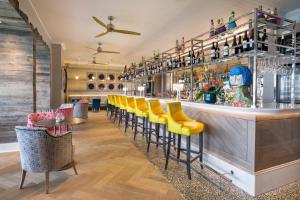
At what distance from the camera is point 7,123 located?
3967mm

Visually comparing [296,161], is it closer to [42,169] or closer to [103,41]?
[42,169]

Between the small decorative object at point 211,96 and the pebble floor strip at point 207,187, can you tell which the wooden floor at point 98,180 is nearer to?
the pebble floor strip at point 207,187

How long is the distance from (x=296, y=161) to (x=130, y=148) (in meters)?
2.86

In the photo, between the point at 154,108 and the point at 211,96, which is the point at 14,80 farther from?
the point at 211,96

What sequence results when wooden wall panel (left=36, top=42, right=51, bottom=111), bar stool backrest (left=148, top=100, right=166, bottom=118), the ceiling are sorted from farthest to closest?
1. wooden wall panel (left=36, top=42, right=51, bottom=111)
2. the ceiling
3. bar stool backrest (left=148, top=100, right=166, bottom=118)

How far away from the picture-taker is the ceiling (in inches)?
159

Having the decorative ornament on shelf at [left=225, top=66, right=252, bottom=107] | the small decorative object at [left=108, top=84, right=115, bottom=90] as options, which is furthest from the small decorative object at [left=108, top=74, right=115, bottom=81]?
the decorative ornament on shelf at [left=225, top=66, right=252, bottom=107]

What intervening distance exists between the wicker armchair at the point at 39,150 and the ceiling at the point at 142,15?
313 centimetres

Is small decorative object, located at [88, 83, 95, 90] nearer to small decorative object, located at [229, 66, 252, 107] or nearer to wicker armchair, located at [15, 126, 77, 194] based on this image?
wicker armchair, located at [15, 126, 77, 194]

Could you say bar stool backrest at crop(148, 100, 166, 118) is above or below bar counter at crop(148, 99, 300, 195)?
above

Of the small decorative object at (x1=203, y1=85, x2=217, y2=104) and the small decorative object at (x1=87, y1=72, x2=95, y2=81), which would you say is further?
the small decorative object at (x1=87, y1=72, x2=95, y2=81)

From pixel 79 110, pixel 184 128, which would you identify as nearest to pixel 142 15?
pixel 184 128

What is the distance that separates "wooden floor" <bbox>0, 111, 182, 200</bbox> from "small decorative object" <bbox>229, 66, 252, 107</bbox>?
4.78 ft

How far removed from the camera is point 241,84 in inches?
94.6
